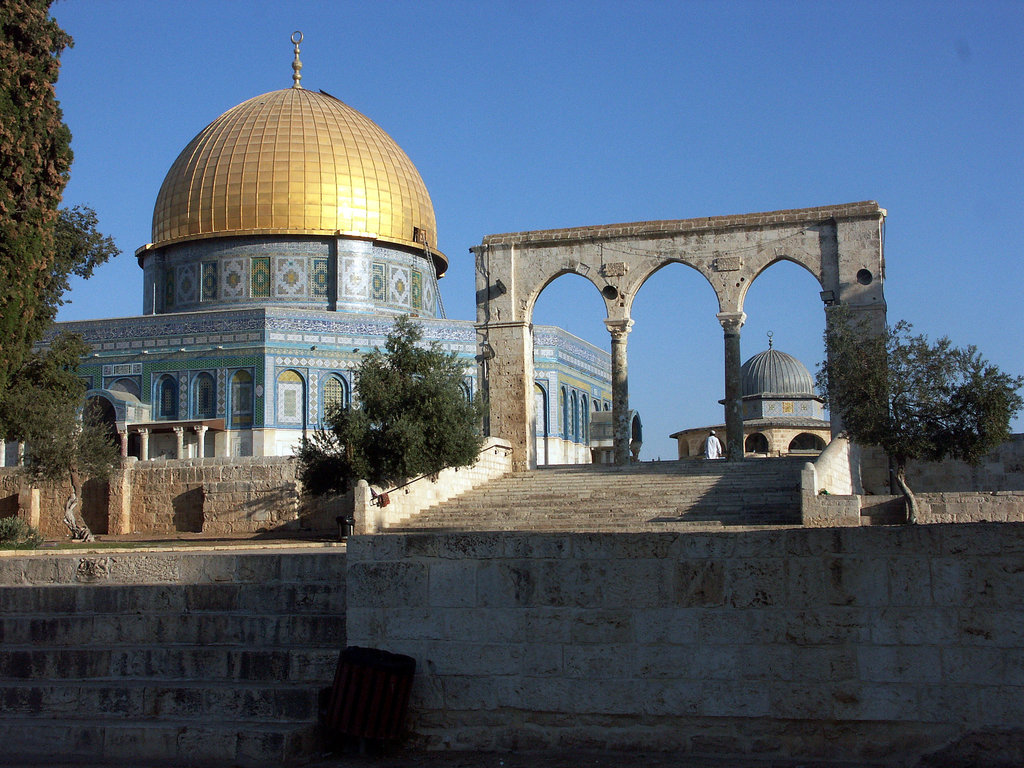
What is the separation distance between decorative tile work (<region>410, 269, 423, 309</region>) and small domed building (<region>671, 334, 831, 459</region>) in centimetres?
957

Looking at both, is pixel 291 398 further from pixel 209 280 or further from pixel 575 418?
pixel 575 418

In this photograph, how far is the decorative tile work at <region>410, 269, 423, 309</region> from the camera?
125ft

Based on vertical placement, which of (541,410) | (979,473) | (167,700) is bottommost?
(167,700)

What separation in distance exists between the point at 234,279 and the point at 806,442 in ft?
60.0

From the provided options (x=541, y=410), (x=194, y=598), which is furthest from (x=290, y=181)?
(x=194, y=598)

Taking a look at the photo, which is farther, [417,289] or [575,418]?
[417,289]

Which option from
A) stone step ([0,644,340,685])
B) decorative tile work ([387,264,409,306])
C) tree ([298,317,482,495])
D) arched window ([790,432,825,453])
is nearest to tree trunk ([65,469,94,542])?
tree ([298,317,482,495])

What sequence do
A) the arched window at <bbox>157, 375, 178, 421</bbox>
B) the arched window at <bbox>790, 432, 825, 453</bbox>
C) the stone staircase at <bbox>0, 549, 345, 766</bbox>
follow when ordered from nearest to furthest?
1. the stone staircase at <bbox>0, 549, 345, 766</bbox>
2. the arched window at <bbox>157, 375, 178, 421</bbox>
3. the arched window at <bbox>790, 432, 825, 453</bbox>

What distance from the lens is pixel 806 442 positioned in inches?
1324

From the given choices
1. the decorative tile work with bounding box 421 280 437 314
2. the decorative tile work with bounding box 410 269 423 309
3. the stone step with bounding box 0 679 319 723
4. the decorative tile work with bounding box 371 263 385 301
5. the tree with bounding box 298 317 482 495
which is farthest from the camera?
the decorative tile work with bounding box 421 280 437 314

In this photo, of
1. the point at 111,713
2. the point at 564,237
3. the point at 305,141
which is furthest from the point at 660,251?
the point at 305,141

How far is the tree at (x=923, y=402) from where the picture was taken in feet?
53.0

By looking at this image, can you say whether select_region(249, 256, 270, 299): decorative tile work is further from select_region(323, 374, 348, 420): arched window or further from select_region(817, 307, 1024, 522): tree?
select_region(817, 307, 1024, 522): tree

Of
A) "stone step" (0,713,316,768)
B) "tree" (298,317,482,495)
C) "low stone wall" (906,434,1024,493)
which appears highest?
"tree" (298,317,482,495)
